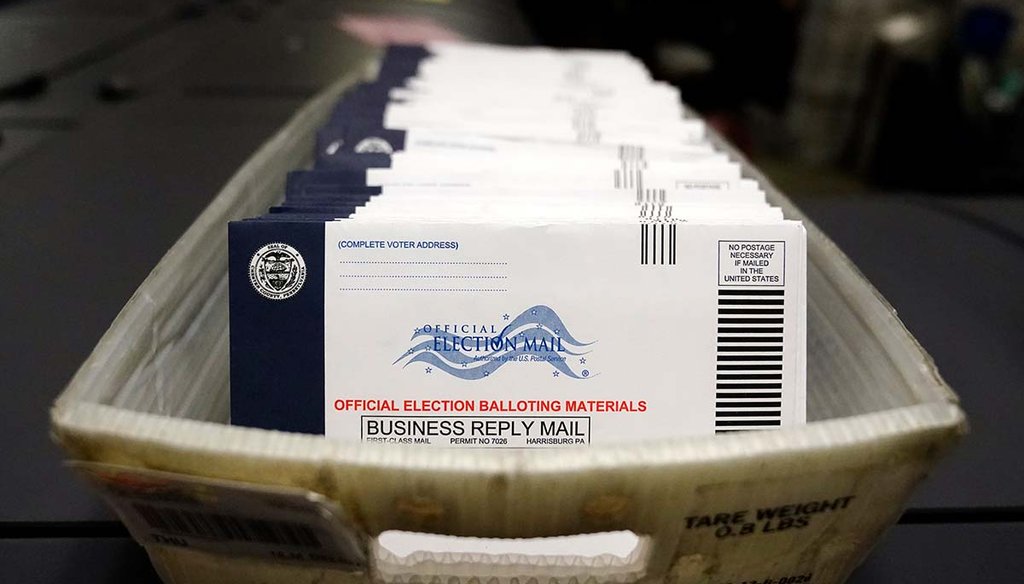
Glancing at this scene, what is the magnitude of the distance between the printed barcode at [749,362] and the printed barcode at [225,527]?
0.23 meters

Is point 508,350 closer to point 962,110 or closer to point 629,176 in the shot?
point 629,176

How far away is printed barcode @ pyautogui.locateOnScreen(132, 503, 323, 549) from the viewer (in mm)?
316

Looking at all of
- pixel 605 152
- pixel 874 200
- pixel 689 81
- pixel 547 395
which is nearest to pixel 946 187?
pixel 689 81

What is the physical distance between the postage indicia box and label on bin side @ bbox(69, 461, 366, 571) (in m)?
0.13

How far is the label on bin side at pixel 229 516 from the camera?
0.30 metres

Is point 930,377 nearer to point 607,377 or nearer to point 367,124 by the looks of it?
point 607,377

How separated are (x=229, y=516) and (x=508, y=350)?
0.18m

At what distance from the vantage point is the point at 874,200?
3.07 feet

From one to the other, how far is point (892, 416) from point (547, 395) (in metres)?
0.19

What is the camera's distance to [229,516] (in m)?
0.32

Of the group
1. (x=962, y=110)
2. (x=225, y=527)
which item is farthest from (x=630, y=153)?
(x=962, y=110)

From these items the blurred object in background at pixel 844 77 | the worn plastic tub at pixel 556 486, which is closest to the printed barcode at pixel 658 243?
the worn plastic tub at pixel 556 486

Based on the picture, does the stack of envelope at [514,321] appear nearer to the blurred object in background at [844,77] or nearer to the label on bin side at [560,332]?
the label on bin side at [560,332]

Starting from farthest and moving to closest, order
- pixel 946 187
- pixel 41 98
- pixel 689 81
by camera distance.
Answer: pixel 689 81 → pixel 946 187 → pixel 41 98
